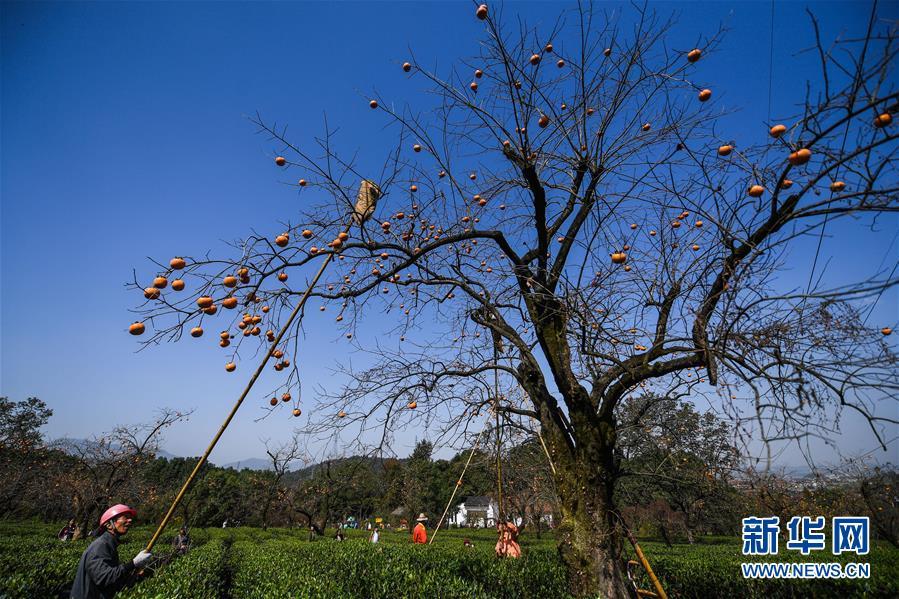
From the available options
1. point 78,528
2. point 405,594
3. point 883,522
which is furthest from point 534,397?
point 78,528

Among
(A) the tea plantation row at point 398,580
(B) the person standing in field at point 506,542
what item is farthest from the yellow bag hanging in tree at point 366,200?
(B) the person standing in field at point 506,542

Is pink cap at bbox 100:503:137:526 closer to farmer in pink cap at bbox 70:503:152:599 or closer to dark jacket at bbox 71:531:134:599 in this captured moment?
farmer in pink cap at bbox 70:503:152:599

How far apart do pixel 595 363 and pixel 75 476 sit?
101 ft

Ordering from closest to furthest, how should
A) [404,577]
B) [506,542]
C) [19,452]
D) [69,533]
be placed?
[404,577] < [506,542] < [69,533] < [19,452]

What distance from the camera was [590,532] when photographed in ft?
11.3

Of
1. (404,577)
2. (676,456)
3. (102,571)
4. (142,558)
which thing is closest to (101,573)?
(102,571)

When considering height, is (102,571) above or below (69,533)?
above

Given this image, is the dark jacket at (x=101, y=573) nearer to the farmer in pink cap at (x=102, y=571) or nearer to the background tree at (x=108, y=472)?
the farmer in pink cap at (x=102, y=571)

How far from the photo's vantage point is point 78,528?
44.0 feet

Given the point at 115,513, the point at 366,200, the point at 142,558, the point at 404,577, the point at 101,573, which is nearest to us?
the point at 142,558

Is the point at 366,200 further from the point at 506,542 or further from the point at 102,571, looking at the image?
the point at 506,542

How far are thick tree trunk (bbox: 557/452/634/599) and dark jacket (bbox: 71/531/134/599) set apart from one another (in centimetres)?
339

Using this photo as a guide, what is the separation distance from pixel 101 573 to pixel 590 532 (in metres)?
3.73

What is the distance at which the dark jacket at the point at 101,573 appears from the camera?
262 cm
